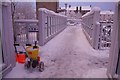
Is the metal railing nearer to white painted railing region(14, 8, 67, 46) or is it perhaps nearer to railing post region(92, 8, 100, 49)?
railing post region(92, 8, 100, 49)

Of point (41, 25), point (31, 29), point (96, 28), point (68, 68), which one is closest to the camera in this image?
point (68, 68)

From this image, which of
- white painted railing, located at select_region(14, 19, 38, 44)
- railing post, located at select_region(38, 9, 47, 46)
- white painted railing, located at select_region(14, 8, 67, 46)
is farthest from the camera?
white painted railing, located at select_region(14, 19, 38, 44)

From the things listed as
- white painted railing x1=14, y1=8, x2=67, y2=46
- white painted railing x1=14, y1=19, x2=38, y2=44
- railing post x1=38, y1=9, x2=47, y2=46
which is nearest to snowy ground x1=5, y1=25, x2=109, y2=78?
railing post x1=38, y1=9, x2=47, y2=46

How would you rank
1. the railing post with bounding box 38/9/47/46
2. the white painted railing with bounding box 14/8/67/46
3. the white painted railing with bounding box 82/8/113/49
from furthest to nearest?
the white painted railing with bounding box 14/8/67/46, the railing post with bounding box 38/9/47/46, the white painted railing with bounding box 82/8/113/49

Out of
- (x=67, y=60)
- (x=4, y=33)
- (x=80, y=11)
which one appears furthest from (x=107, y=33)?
(x=80, y=11)

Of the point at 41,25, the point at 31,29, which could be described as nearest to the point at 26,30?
the point at 31,29

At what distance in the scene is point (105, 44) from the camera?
20.0 feet

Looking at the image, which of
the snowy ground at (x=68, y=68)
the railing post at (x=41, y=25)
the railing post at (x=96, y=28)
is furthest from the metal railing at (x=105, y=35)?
the railing post at (x=41, y=25)

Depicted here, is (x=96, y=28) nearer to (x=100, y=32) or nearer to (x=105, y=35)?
(x=100, y=32)

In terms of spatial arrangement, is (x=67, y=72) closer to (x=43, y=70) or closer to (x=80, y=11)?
(x=43, y=70)

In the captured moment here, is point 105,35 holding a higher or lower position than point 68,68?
higher

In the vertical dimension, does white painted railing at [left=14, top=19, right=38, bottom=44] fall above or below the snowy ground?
above

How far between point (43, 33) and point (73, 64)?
276 centimetres

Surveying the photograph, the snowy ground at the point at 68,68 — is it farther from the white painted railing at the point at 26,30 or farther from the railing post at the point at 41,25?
the white painted railing at the point at 26,30
